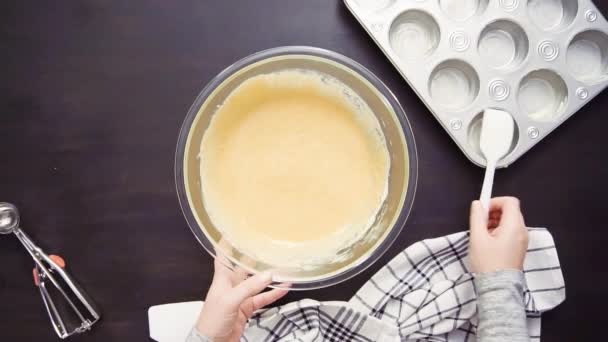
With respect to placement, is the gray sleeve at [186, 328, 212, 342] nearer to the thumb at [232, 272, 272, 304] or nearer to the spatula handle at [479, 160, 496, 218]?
the thumb at [232, 272, 272, 304]

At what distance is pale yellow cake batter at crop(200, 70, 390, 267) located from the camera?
2.58 feet

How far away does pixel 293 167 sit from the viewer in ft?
2.59

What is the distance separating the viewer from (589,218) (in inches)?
35.6

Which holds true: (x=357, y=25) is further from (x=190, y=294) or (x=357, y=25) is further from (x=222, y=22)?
(x=190, y=294)

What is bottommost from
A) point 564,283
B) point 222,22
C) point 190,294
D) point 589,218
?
point 190,294

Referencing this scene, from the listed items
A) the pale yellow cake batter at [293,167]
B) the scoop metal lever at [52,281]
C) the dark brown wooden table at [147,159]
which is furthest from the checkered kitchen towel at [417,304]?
the scoop metal lever at [52,281]

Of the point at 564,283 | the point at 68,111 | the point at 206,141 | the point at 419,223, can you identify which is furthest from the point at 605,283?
the point at 68,111

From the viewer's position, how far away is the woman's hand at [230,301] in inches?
29.7

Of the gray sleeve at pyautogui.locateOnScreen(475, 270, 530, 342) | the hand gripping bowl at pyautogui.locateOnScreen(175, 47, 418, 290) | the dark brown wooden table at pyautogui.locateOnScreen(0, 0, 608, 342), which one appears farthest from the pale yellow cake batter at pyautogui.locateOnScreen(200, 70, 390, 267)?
the gray sleeve at pyautogui.locateOnScreen(475, 270, 530, 342)

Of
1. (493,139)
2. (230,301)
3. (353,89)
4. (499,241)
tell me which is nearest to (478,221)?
(499,241)

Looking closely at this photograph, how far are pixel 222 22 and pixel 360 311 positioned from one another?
0.63 metres

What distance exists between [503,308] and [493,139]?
1.01ft

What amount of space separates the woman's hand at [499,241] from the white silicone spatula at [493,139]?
3 centimetres

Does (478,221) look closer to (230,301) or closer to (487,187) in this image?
(487,187)
